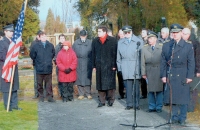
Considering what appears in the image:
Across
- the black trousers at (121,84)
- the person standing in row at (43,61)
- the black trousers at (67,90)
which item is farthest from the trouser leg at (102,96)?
the person standing in row at (43,61)

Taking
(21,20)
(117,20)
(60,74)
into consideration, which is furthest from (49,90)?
(117,20)

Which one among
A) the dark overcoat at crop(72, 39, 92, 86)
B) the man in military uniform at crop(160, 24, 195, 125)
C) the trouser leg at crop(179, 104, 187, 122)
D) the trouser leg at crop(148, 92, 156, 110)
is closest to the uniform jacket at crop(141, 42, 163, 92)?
the trouser leg at crop(148, 92, 156, 110)

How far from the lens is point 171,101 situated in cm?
766

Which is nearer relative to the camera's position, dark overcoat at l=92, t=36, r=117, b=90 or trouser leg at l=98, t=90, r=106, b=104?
dark overcoat at l=92, t=36, r=117, b=90

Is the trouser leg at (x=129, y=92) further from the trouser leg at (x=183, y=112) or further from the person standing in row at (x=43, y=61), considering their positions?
the person standing in row at (x=43, y=61)

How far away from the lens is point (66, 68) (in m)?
10.8

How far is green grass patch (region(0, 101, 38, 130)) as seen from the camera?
7863 millimetres

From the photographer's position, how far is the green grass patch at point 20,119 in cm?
786

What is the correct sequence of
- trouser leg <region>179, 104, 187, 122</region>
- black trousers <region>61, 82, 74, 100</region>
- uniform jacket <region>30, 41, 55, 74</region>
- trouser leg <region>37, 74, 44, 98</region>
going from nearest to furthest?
trouser leg <region>179, 104, 187, 122</region> < uniform jacket <region>30, 41, 55, 74</region> < trouser leg <region>37, 74, 44, 98</region> < black trousers <region>61, 82, 74, 100</region>

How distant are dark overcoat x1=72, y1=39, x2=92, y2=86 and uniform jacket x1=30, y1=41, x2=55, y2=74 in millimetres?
851

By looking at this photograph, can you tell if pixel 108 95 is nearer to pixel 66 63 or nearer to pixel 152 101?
pixel 152 101

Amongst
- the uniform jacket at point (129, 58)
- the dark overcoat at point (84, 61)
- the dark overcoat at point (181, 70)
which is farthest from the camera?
the dark overcoat at point (84, 61)

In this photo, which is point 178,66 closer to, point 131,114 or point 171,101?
point 171,101

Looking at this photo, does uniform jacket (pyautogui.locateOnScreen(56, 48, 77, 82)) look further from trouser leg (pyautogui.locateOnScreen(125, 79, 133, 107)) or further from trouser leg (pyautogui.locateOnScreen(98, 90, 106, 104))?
trouser leg (pyautogui.locateOnScreen(125, 79, 133, 107))
